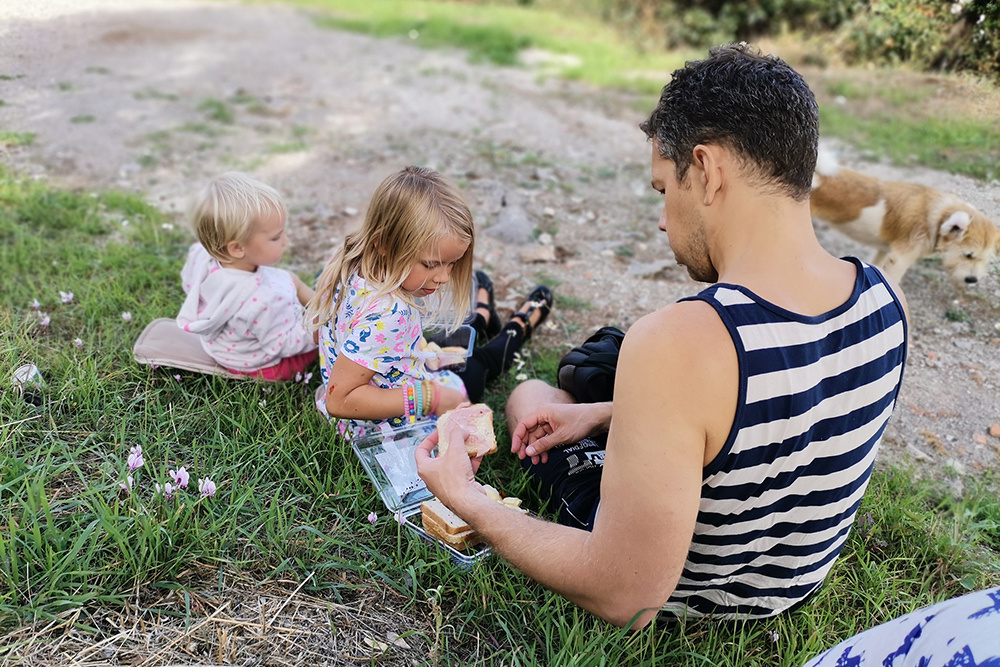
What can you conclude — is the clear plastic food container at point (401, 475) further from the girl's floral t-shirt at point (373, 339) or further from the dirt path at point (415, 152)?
the dirt path at point (415, 152)

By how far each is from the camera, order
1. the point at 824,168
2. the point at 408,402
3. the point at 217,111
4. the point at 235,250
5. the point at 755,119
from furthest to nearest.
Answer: the point at 217,111 → the point at 824,168 → the point at 235,250 → the point at 408,402 → the point at 755,119

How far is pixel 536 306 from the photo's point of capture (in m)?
3.88

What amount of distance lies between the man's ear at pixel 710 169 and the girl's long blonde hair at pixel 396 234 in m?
1.12

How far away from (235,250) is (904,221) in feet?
12.1

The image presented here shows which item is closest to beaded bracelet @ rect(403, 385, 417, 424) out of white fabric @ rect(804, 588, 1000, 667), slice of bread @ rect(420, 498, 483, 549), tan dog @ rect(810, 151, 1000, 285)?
slice of bread @ rect(420, 498, 483, 549)

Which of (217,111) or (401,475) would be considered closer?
(401,475)

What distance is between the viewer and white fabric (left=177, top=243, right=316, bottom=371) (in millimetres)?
3086

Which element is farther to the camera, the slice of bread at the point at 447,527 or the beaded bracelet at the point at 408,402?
the beaded bracelet at the point at 408,402

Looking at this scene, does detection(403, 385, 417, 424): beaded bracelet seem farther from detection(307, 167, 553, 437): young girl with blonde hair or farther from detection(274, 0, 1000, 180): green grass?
detection(274, 0, 1000, 180): green grass

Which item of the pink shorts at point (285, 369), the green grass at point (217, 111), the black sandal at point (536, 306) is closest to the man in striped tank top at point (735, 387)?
the pink shorts at point (285, 369)

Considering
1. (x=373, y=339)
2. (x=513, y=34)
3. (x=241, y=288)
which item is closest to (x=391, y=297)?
(x=373, y=339)

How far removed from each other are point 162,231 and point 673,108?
12.8 feet

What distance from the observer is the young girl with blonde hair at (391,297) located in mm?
2613

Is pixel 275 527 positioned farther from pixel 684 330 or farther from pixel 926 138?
pixel 926 138
